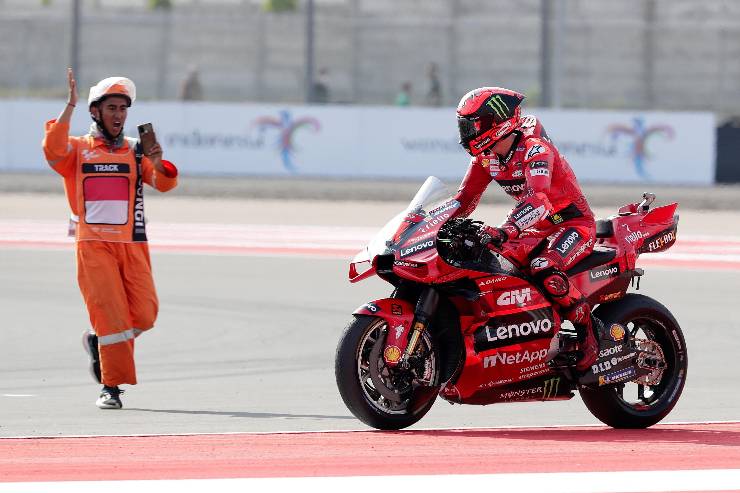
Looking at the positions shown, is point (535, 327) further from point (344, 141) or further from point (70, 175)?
point (344, 141)

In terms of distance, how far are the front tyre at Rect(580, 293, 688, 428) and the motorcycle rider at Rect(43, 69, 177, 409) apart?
2590 mm

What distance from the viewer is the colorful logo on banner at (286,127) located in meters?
27.0

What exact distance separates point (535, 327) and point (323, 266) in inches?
335

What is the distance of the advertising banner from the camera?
26.5 m

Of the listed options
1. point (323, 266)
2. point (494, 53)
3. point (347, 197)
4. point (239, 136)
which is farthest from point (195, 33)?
point (323, 266)

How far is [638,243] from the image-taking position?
7.98 metres

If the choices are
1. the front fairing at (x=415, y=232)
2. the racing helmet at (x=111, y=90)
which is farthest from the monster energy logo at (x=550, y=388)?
the racing helmet at (x=111, y=90)

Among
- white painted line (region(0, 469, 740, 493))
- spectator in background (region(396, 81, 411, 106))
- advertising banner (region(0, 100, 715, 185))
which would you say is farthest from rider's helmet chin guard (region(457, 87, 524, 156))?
spectator in background (region(396, 81, 411, 106))

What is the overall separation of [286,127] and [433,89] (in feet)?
20.5

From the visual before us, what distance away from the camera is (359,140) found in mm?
27062

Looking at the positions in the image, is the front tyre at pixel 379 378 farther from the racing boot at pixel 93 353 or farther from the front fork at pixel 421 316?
the racing boot at pixel 93 353

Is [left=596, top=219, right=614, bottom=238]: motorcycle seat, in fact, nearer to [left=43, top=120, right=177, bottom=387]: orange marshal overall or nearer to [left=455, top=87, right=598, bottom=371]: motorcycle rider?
[left=455, top=87, right=598, bottom=371]: motorcycle rider

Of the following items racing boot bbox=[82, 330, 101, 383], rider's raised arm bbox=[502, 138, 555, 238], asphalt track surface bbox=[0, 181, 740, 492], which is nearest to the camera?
asphalt track surface bbox=[0, 181, 740, 492]

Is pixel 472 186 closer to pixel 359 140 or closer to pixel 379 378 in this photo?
pixel 379 378
